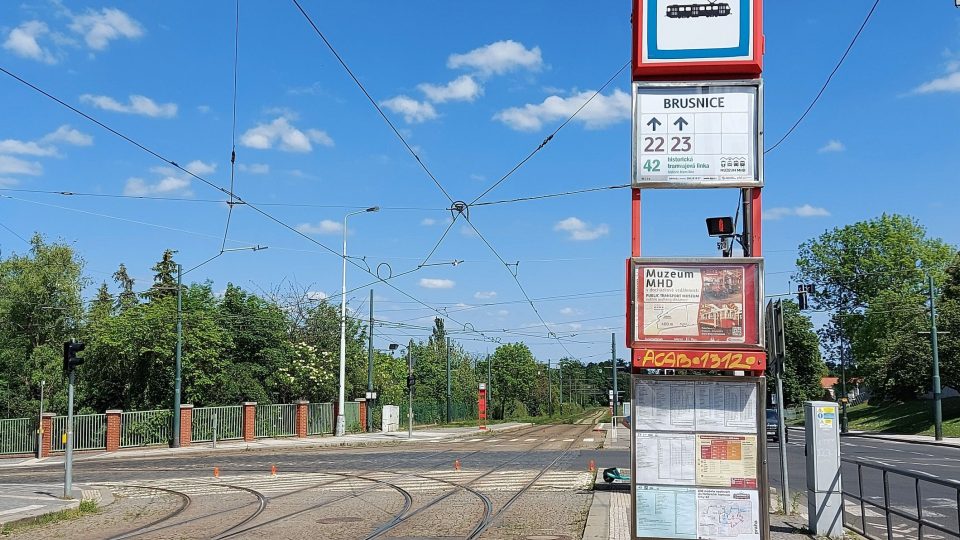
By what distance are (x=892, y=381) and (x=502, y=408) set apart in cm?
3694

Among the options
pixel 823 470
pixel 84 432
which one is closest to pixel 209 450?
pixel 84 432

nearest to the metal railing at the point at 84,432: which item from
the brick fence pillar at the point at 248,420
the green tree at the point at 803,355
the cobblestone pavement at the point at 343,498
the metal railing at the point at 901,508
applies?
the brick fence pillar at the point at 248,420

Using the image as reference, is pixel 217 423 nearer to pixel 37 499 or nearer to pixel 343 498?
pixel 37 499

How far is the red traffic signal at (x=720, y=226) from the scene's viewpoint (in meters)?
12.2

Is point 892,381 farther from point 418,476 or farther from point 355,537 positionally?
point 355,537

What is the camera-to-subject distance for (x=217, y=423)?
3991 cm

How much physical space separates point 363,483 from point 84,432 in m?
20.8

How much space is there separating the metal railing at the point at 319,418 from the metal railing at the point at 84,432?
446 inches

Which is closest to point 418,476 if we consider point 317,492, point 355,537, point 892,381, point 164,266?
point 317,492

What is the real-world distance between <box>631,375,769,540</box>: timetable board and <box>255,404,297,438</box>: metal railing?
36.6m

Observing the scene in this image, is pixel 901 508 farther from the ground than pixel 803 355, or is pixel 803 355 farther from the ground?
pixel 803 355

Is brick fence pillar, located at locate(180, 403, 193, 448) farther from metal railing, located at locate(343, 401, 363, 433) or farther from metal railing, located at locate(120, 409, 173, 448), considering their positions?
metal railing, located at locate(343, 401, 363, 433)

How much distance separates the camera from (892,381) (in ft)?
169

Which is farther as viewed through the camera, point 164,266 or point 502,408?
point 502,408
